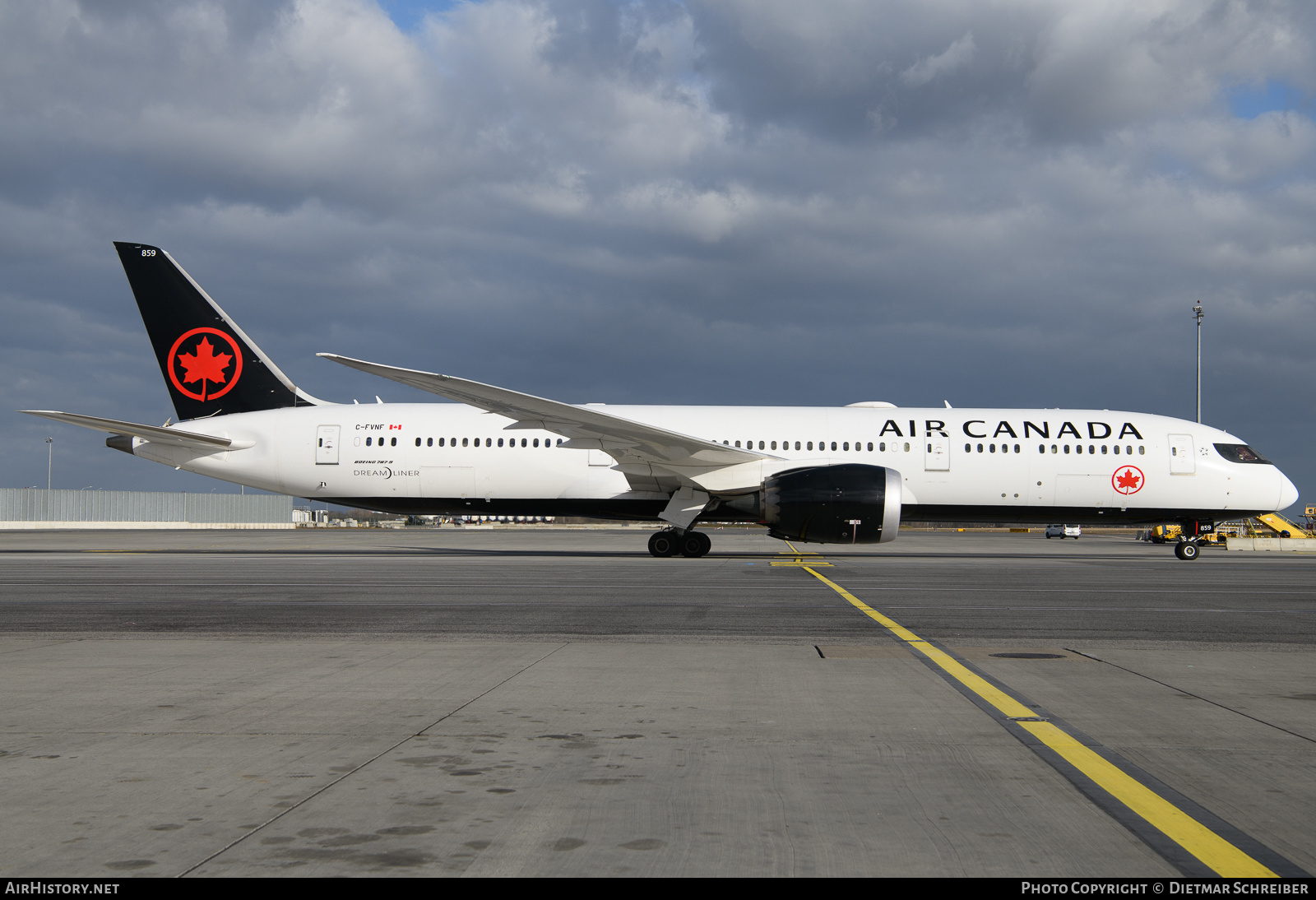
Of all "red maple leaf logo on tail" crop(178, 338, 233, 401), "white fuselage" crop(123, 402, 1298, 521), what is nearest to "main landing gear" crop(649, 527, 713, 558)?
"white fuselage" crop(123, 402, 1298, 521)

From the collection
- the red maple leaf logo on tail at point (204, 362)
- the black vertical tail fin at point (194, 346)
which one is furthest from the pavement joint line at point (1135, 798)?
the red maple leaf logo on tail at point (204, 362)

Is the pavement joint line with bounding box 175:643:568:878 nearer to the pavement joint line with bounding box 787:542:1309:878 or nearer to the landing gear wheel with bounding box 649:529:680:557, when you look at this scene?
the pavement joint line with bounding box 787:542:1309:878

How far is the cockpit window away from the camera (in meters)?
23.1

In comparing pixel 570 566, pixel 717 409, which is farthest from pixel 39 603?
pixel 717 409

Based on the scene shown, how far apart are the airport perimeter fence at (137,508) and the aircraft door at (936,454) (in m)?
60.7

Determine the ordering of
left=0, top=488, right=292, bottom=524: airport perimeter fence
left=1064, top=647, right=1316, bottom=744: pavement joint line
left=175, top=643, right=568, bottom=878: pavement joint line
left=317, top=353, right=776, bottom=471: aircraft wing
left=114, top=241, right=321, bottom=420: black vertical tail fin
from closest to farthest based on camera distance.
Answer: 1. left=175, top=643, right=568, bottom=878: pavement joint line
2. left=1064, top=647, right=1316, bottom=744: pavement joint line
3. left=317, top=353, right=776, bottom=471: aircraft wing
4. left=114, top=241, right=321, bottom=420: black vertical tail fin
5. left=0, top=488, right=292, bottom=524: airport perimeter fence

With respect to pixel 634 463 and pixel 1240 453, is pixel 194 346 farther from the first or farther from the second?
pixel 1240 453

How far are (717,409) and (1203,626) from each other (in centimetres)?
1483

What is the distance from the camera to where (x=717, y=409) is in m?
23.5

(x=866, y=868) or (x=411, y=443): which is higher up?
(x=411, y=443)

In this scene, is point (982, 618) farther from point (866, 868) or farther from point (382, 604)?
point (866, 868)

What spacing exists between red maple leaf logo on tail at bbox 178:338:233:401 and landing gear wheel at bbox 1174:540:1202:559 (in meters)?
24.4

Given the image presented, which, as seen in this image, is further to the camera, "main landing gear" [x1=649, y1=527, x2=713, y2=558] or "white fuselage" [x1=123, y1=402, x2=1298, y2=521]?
"white fuselage" [x1=123, y1=402, x2=1298, y2=521]
